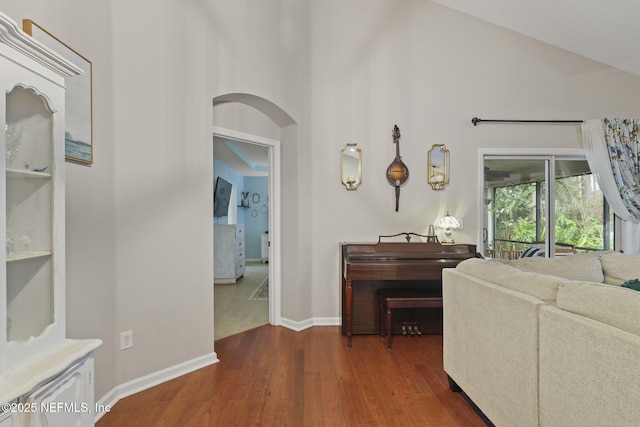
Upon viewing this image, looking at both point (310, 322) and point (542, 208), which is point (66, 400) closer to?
point (310, 322)

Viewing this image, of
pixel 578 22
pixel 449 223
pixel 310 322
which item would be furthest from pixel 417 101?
pixel 310 322

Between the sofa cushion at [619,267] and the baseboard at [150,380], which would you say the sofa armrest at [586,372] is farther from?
the baseboard at [150,380]

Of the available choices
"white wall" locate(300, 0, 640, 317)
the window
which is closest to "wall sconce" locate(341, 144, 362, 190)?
"white wall" locate(300, 0, 640, 317)

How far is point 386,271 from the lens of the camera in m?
2.88

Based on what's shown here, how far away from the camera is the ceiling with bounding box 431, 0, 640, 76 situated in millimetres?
2965

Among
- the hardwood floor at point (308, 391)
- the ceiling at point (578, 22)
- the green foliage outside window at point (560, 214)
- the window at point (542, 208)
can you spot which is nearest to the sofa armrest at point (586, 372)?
the hardwood floor at point (308, 391)

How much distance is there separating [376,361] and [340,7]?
3654mm

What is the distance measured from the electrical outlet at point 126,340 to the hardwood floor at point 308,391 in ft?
Result: 1.08

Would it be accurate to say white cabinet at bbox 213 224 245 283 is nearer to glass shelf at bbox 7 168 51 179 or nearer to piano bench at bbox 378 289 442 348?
piano bench at bbox 378 289 442 348

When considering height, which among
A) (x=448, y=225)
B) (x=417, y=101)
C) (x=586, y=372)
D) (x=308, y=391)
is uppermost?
(x=417, y=101)

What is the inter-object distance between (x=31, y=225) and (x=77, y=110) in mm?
895

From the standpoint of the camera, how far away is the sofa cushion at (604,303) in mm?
1000

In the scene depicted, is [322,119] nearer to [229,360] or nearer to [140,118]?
[140,118]

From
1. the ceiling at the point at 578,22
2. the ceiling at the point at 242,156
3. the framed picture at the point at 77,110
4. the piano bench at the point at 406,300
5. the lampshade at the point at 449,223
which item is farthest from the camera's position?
the ceiling at the point at 242,156
